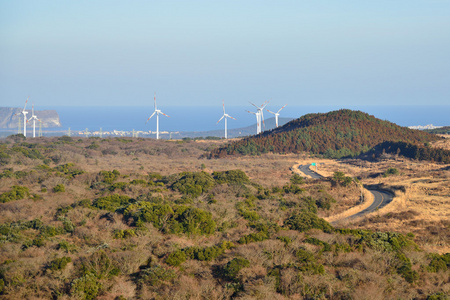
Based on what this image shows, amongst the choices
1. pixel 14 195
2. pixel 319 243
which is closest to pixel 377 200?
pixel 319 243

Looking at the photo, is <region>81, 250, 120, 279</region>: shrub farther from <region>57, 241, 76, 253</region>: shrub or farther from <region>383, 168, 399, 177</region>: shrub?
<region>383, 168, 399, 177</region>: shrub

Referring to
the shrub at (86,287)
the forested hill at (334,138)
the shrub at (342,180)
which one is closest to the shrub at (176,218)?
the shrub at (86,287)

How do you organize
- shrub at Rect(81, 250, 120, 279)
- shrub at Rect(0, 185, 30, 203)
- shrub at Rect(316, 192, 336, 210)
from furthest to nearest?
shrub at Rect(316, 192, 336, 210) → shrub at Rect(0, 185, 30, 203) → shrub at Rect(81, 250, 120, 279)

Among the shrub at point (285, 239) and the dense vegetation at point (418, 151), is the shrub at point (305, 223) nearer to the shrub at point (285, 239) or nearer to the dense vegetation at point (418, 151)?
the shrub at point (285, 239)

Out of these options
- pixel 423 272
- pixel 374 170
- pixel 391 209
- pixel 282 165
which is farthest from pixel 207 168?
pixel 423 272

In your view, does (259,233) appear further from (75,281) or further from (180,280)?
(75,281)

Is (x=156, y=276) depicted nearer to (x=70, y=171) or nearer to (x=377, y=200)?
(x=377, y=200)

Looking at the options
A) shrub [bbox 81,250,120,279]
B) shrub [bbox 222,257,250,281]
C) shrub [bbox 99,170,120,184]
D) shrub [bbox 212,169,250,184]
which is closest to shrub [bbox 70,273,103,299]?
shrub [bbox 81,250,120,279]
